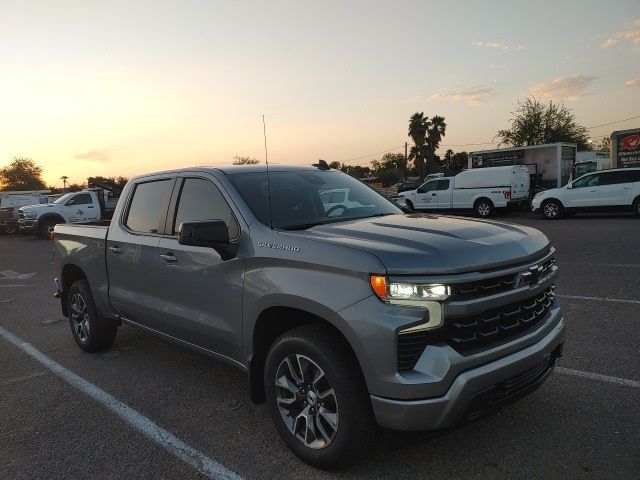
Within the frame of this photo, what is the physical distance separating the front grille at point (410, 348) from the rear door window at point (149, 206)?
2.55 m

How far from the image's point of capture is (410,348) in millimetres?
2557

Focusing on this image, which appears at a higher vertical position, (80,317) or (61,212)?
(61,212)

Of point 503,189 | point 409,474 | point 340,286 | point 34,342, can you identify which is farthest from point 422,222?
point 503,189

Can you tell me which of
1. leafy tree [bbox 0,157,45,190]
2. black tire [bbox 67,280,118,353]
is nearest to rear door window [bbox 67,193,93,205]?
A: black tire [bbox 67,280,118,353]

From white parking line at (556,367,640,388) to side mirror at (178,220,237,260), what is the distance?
9.57ft

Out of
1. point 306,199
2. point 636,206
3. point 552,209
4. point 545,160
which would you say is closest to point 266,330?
point 306,199

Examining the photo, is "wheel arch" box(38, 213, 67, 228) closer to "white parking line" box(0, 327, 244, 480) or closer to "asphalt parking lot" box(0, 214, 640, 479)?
"asphalt parking lot" box(0, 214, 640, 479)

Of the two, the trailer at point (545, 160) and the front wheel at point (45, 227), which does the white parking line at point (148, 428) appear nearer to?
the front wheel at point (45, 227)

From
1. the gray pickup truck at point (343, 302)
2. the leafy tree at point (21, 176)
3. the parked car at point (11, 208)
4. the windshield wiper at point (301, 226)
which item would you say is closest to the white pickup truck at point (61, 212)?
the parked car at point (11, 208)

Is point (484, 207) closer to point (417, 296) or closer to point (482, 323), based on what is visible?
point (482, 323)

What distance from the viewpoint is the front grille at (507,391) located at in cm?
262

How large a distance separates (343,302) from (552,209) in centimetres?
1889

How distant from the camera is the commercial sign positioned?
2706cm

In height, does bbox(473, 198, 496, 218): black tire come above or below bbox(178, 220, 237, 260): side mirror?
Result: below
